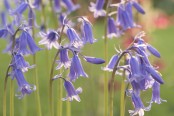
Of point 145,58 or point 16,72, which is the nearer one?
point 145,58

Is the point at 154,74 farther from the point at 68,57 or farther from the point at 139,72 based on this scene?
the point at 68,57

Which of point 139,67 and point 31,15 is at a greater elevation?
point 31,15

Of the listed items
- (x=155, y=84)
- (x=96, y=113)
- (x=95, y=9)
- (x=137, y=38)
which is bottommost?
(x=96, y=113)

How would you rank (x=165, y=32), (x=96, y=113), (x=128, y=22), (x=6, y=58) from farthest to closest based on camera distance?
(x=165, y=32), (x=6, y=58), (x=96, y=113), (x=128, y=22)

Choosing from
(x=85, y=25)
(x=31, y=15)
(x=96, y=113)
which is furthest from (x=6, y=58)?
(x=85, y=25)

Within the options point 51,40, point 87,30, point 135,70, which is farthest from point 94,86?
point 135,70

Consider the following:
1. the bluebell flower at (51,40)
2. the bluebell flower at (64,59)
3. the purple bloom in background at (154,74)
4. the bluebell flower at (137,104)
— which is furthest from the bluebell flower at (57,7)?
the purple bloom in background at (154,74)

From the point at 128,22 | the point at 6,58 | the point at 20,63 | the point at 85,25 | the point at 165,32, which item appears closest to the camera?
the point at 20,63

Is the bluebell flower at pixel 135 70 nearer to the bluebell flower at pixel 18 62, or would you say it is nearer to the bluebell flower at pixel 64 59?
the bluebell flower at pixel 64 59

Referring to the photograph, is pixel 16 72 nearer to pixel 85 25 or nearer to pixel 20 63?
pixel 20 63

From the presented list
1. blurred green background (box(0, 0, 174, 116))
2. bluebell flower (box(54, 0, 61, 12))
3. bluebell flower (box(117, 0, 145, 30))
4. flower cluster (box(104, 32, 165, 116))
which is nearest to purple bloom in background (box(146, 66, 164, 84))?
flower cluster (box(104, 32, 165, 116))
